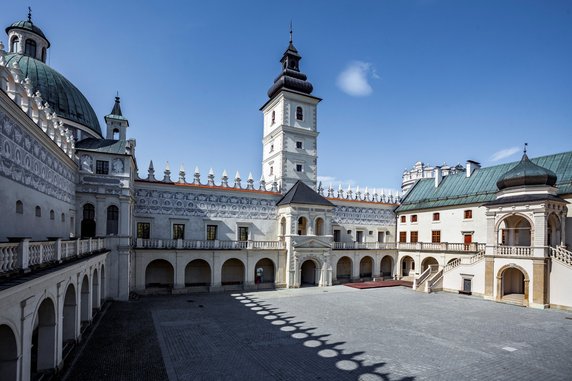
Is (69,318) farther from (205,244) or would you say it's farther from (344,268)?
(344,268)

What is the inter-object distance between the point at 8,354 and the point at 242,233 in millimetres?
24760

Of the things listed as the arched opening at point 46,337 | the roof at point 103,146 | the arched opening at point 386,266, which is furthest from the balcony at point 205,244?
the arched opening at point 46,337

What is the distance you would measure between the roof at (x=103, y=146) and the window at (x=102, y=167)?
85 cm

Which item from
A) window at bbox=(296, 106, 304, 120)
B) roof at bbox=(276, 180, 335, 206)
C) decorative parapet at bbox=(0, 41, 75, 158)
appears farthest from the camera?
window at bbox=(296, 106, 304, 120)

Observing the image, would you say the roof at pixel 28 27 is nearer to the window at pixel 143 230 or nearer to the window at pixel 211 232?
the window at pixel 143 230

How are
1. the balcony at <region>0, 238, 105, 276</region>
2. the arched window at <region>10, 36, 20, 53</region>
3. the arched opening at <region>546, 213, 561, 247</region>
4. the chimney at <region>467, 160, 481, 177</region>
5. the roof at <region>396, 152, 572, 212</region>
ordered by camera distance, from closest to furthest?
the balcony at <region>0, 238, 105, 276</region>, the arched opening at <region>546, 213, 561, 247</region>, the arched window at <region>10, 36, 20, 53</region>, the roof at <region>396, 152, 572, 212</region>, the chimney at <region>467, 160, 481, 177</region>

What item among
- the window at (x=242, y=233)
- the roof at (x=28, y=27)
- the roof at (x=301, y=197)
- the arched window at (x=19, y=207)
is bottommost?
the window at (x=242, y=233)

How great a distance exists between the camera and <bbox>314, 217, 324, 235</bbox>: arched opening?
3381 centimetres

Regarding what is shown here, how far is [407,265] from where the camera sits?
40.1 metres

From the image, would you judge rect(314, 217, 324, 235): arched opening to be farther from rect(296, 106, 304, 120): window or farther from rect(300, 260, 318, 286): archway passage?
rect(296, 106, 304, 120): window

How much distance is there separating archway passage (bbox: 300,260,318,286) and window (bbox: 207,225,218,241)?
34.1 ft

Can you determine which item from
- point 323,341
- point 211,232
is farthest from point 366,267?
point 323,341

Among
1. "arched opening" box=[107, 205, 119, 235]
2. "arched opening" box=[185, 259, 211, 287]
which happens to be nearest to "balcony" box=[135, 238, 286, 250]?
"arched opening" box=[185, 259, 211, 287]

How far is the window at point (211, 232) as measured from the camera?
31.4 meters
